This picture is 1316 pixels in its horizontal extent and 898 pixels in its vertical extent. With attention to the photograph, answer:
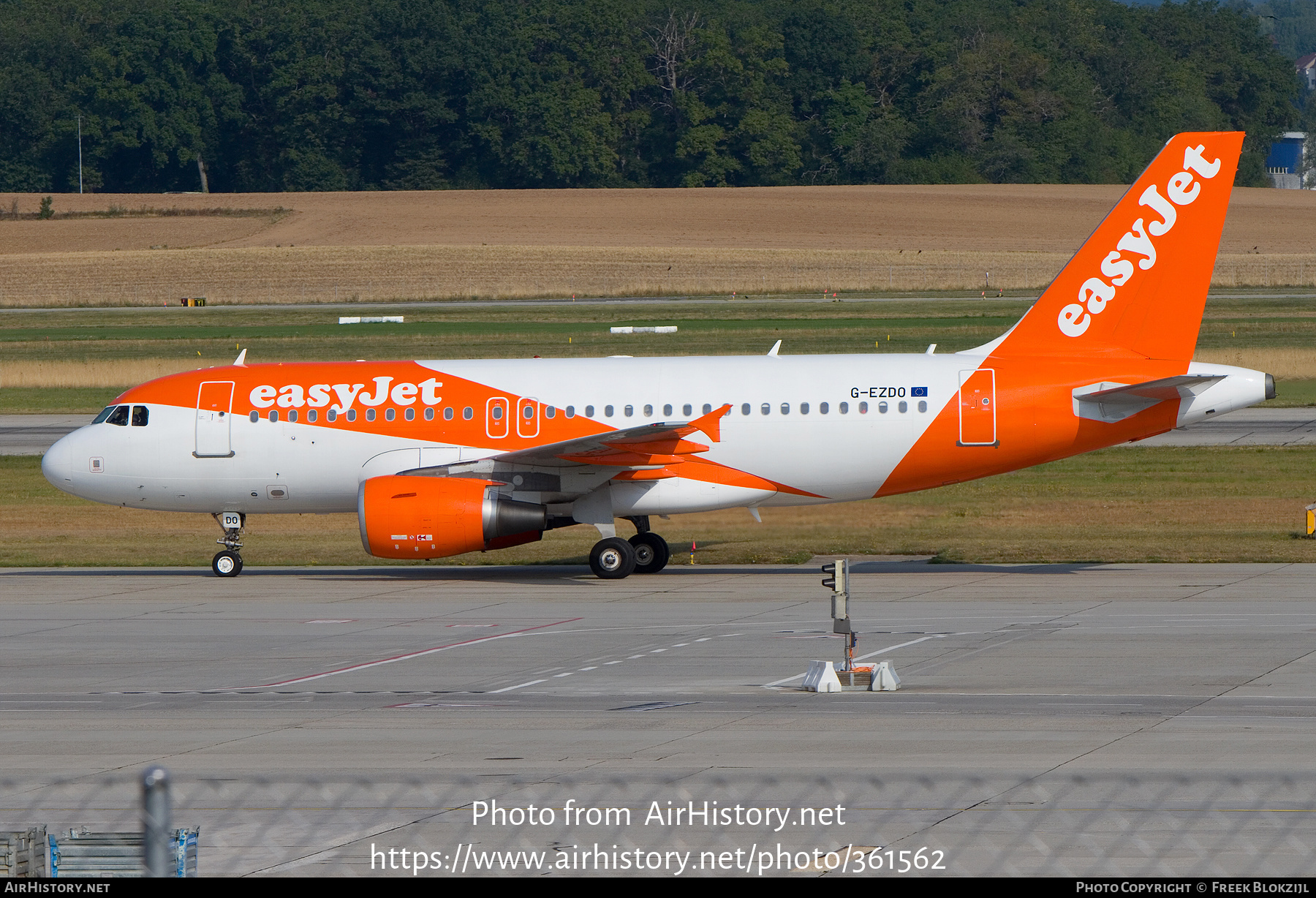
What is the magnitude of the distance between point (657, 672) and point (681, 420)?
9594 millimetres

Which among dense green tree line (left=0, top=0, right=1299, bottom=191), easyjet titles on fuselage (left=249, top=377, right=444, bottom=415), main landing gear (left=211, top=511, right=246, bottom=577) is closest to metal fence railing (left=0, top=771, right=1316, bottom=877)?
easyjet titles on fuselage (left=249, top=377, right=444, bottom=415)

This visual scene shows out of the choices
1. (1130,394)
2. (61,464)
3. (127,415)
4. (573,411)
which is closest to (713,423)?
(573,411)

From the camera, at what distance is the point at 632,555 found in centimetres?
2959

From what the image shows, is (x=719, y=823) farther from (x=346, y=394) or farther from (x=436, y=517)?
(x=346, y=394)

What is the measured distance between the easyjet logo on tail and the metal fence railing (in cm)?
1582

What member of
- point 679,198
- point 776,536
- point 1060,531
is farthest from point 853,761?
point 679,198

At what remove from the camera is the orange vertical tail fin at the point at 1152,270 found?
2856 cm

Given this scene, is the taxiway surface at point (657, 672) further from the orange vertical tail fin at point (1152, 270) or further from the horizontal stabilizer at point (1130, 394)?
the orange vertical tail fin at point (1152, 270)

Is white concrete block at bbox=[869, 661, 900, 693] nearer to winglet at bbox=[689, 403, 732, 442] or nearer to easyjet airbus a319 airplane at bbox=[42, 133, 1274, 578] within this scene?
easyjet airbus a319 airplane at bbox=[42, 133, 1274, 578]

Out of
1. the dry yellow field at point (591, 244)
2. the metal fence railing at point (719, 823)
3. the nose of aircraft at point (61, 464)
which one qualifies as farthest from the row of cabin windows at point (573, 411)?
the dry yellow field at point (591, 244)

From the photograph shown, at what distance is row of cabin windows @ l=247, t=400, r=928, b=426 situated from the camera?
29.1m

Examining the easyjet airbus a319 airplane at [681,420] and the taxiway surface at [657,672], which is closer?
the taxiway surface at [657,672]

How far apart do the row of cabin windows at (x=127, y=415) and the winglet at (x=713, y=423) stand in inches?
408
